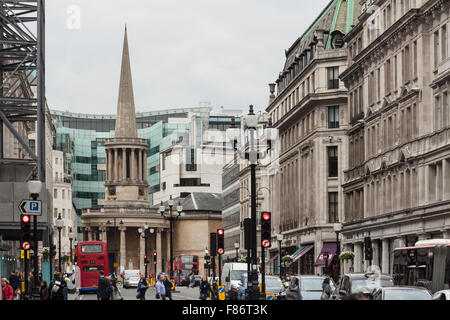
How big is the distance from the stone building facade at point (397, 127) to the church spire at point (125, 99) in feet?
341

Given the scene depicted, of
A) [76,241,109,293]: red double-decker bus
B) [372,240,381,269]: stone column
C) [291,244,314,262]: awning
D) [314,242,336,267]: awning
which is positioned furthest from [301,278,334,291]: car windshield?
[291,244,314,262]: awning

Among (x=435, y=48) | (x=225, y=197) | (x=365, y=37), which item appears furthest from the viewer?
(x=225, y=197)

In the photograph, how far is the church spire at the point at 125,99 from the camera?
188625mm

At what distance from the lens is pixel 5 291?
1581 inches

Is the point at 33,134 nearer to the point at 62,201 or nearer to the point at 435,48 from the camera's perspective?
the point at 62,201

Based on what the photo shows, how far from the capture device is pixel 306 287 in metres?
42.1

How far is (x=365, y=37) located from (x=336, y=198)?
84.2 feet

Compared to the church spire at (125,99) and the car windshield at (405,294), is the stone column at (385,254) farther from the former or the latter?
the church spire at (125,99)

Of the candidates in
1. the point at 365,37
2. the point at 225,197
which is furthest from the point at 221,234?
the point at 225,197

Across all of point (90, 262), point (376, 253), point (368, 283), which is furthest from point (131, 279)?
point (368, 283)

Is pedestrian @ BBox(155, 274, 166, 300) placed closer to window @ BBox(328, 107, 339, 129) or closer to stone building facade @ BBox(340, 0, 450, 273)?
stone building facade @ BBox(340, 0, 450, 273)

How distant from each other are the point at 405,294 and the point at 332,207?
251 feet

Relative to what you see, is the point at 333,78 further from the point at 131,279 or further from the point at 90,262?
the point at 131,279

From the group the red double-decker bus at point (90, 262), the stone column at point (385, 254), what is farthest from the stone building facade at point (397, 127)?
the red double-decker bus at point (90, 262)
